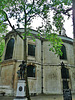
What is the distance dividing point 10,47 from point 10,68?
11.8 feet

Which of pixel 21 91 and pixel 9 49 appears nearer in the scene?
pixel 21 91

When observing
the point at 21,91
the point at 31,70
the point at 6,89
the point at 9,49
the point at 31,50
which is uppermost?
the point at 9,49

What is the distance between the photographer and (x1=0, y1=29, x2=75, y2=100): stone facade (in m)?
13.8

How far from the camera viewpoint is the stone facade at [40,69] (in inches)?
541

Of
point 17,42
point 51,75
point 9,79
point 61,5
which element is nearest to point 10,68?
point 9,79

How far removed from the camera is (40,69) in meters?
15.8

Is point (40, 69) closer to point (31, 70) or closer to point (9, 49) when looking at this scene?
point (31, 70)

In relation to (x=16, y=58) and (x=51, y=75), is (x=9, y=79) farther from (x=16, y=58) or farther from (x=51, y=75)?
(x=51, y=75)

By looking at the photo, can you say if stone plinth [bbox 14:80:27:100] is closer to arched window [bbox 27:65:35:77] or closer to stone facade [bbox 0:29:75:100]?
stone facade [bbox 0:29:75:100]

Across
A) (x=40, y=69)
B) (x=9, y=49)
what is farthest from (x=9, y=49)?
(x=40, y=69)

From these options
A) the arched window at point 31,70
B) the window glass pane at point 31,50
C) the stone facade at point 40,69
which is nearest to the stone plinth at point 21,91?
the stone facade at point 40,69

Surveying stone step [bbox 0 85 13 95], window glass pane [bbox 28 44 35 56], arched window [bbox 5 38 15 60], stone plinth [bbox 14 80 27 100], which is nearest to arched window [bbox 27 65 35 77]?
window glass pane [bbox 28 44 35 56]

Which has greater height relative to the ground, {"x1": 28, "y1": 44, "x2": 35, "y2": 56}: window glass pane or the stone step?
{"x1": 28, "y1": 44, "x2": 35, "y2": 56}: window glass pane

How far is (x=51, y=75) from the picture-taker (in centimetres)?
1587
